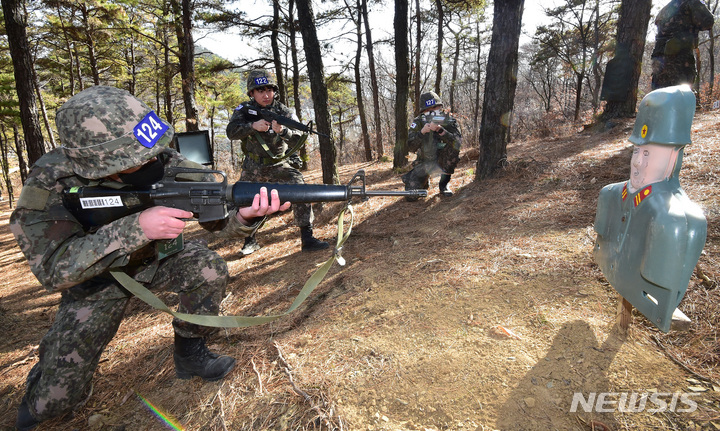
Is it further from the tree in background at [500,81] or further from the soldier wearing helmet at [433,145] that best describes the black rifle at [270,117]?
the tree in background at [500,81]

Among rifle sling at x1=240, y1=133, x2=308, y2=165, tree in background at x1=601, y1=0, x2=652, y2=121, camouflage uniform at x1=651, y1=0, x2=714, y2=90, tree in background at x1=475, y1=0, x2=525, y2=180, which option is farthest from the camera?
tree in background at x1=601, y1=0, x2=652, y2=121

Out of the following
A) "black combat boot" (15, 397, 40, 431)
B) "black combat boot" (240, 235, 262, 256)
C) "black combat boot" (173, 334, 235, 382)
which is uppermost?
"black combat boot" (173, 334, 235, 382)

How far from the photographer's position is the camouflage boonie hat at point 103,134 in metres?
2.14

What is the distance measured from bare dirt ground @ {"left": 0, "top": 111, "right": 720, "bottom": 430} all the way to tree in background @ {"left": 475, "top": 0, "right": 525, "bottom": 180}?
1.72 metres

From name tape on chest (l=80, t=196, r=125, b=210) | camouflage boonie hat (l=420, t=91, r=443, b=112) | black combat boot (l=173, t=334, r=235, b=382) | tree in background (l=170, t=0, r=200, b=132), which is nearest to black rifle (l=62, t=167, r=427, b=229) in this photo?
name tape on chest (l=80, t=196, r=125, b=210)

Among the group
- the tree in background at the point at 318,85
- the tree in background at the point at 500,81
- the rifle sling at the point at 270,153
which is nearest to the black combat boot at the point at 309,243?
the rifle sling at the point at 270,153

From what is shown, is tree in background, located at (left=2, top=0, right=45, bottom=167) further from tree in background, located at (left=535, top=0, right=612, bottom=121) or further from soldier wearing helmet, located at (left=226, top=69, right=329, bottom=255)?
tree in background, located at (left=535, top=0, right=612, bottom=121)

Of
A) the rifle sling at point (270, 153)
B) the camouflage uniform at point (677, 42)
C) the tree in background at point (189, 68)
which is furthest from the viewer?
the tree in background at point (189, 68)

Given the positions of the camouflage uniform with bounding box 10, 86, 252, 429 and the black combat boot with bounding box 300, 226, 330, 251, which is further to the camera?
the black combat boot with bounding box 300, 226, 330, 251

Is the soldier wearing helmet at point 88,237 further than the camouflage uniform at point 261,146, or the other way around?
the camouflage uniform at point 261,146

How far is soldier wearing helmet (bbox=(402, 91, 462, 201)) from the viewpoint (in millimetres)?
5969

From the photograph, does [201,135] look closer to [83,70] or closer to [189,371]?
[189,371]

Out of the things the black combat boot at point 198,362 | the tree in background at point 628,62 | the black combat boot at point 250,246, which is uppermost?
the tree in background at point 628,62

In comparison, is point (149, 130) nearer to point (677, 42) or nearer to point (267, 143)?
point (267, 143)
